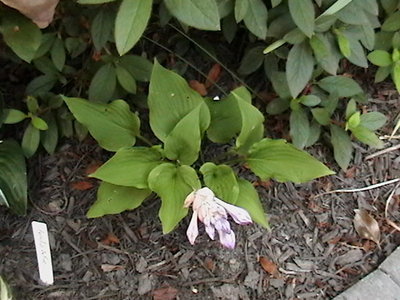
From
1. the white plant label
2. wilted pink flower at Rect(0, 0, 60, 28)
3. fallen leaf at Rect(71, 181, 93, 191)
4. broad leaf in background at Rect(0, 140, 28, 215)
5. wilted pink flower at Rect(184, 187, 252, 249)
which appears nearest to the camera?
wilted pink flower at Rect(184, 187, 252, 249)

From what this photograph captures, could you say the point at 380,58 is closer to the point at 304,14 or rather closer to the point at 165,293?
the point at 304,14

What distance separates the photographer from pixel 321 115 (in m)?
2.05

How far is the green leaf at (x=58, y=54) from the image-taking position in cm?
197

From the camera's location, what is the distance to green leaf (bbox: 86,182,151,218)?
6.09 feet

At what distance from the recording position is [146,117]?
2164mm

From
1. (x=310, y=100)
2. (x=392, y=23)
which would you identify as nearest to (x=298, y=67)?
(x=310, y=100)

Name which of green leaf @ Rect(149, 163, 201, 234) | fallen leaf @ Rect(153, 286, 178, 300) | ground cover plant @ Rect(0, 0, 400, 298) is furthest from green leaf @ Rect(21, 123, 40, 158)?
fallen leaf @ Rect(153, 286, 178, 300)

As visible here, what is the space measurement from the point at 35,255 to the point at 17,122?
0.42 meters

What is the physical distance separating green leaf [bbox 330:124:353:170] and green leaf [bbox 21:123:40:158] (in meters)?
0.90

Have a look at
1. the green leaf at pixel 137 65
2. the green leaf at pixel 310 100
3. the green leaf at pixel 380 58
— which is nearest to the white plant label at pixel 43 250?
the green leaf at pixel 137 65

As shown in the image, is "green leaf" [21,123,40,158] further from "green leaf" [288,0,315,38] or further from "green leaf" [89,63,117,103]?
"green leaf" [288,0,315,38]

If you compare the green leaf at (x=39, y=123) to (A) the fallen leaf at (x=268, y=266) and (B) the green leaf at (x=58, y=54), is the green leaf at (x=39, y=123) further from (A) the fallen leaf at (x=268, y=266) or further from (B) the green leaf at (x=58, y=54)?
(A) the fallen leaf at (x=268, y=266)

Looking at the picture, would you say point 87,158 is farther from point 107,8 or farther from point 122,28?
point 122,28

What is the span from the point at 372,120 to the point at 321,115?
16 centimetres
